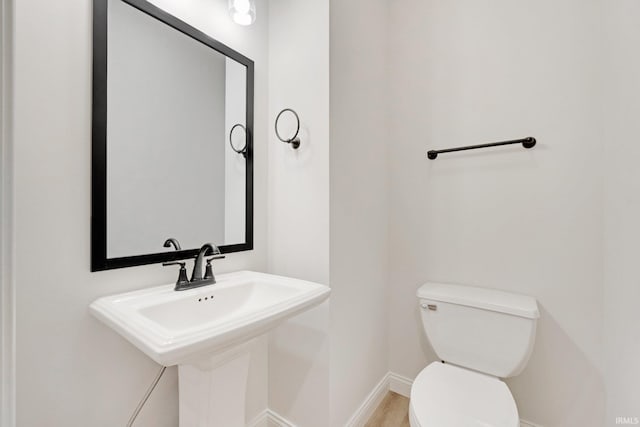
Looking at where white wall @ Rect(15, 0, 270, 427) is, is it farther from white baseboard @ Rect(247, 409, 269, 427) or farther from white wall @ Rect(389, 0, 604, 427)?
white wall @ Rect(389, 0, 604, 427)

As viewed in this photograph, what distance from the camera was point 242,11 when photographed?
3.91 ft

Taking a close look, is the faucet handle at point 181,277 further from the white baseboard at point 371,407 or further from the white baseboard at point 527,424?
the white baseboard at point 527,424

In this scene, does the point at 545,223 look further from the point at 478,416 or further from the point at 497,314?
the point at 478,416

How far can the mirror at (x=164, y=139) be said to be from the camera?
35.3 inches

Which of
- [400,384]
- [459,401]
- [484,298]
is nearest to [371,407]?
[400,384]

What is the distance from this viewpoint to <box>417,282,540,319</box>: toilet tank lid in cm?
116

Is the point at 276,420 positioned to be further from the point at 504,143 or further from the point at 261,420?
the point at 504,143

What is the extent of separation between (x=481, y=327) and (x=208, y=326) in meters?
1.19

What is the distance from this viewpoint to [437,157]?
1583 millimetres

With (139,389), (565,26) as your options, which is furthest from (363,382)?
(565,26)

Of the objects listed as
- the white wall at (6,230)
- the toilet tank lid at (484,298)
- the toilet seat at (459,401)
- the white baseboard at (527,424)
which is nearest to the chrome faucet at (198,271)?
the white wall at (6,230)

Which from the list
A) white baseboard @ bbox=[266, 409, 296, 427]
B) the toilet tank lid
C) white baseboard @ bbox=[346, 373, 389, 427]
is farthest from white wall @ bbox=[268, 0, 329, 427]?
the toilet tank lid

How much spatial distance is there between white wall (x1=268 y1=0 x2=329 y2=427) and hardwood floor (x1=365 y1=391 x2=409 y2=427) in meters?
0.45

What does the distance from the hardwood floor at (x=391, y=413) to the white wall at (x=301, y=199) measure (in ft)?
1.49
